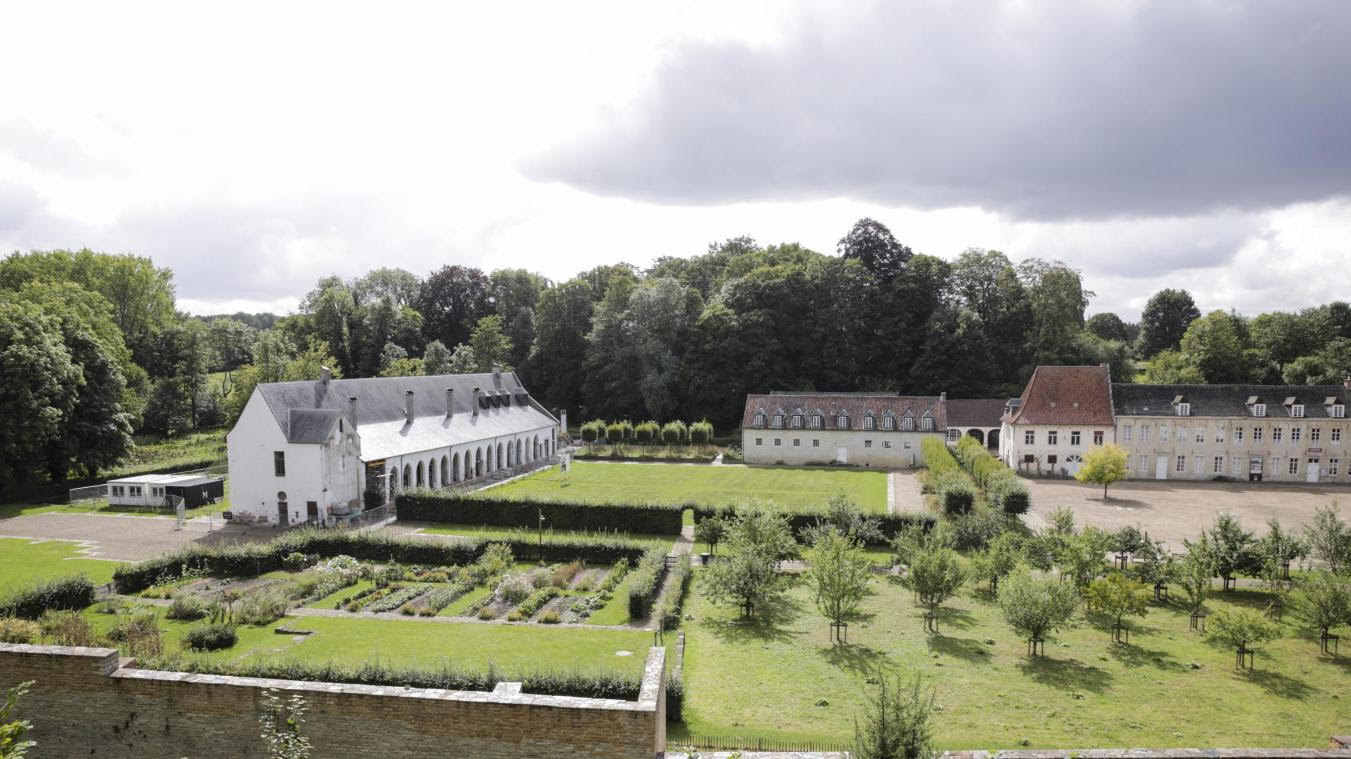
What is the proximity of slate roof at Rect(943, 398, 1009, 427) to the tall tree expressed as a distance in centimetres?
4218

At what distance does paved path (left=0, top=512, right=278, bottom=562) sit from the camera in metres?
32.8

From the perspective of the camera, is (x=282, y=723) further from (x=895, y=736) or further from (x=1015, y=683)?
(x=1015, y=683)

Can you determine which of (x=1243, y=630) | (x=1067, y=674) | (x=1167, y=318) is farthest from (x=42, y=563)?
(x=1167, y=318)

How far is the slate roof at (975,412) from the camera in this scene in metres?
63.1

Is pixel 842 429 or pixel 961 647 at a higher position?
pixel 842 429

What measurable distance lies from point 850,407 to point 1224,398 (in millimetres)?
23968

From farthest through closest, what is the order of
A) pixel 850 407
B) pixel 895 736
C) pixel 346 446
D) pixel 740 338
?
pixel 740 338
pixel 850 407
pixel 346 446
pixel 895 736

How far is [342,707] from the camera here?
509 inches

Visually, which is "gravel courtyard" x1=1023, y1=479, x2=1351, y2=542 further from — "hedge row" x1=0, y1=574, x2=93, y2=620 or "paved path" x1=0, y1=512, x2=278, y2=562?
→ "hedge row" x1=0, y1=574, x2=93, y2=620

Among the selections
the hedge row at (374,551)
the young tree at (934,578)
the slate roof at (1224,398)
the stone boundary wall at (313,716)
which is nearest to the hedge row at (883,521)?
the hedge row at (374,551)

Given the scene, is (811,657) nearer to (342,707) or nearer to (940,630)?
(940,630)

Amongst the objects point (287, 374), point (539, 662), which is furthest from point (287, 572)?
point (287, 374)

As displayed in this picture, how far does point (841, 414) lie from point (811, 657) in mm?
37748

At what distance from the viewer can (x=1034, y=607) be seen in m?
21.5
